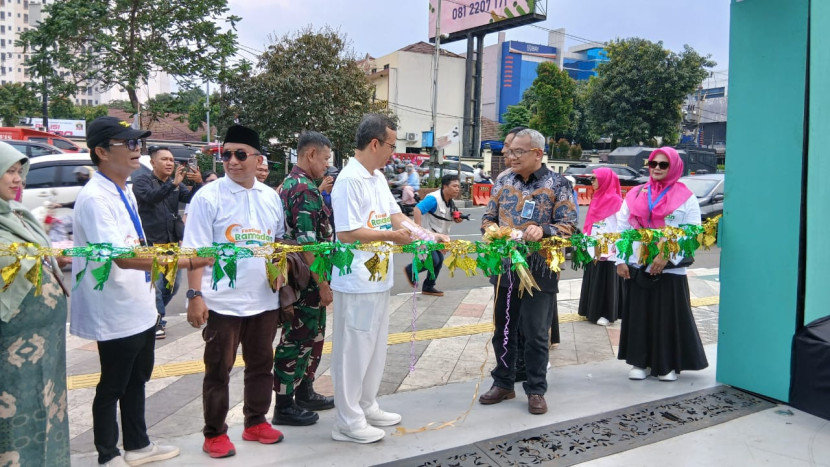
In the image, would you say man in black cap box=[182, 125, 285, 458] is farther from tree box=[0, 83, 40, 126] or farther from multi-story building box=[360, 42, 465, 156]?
multi-story building box=[360, 42, 465, 156]

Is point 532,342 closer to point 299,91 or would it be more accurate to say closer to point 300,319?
point 300,319

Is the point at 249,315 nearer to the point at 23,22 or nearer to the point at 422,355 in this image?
the point at 422,355

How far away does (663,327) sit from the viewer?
177 inches

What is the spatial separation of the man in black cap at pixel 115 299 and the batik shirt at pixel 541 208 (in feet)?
6.80

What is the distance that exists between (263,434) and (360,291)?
0.99 meters

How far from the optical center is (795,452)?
338cm

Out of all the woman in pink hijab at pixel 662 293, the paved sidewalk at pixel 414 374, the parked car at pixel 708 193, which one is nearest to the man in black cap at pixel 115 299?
the paved sidewalk at pixel 414 374

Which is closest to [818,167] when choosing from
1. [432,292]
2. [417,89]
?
[432,292]

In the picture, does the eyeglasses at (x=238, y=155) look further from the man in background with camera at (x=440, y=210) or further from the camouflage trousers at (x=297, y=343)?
the man in background with camera at (x=440, y=210)

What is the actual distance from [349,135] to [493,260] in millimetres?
17735

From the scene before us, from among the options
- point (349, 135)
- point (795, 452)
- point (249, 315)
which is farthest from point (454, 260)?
point (349, 135)

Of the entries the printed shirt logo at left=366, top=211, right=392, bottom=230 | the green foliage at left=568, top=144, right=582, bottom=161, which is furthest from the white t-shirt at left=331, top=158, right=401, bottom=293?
the green foliage at left=568, top=144, right=582, bottom=161

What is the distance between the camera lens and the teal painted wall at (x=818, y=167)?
3.88 m

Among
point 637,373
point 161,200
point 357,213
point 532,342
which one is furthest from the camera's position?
point 161,200
